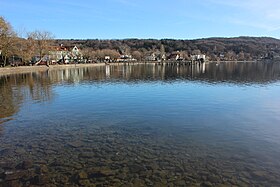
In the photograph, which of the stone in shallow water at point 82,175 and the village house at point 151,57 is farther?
the village house at point 151,57

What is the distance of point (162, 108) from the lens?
60.3 feet

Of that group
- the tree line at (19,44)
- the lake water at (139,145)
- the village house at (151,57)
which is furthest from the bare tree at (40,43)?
the village house at (151,57)

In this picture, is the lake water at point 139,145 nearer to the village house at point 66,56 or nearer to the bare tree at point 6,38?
the bare tree at point 6,38

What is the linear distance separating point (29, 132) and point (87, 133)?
310 cm

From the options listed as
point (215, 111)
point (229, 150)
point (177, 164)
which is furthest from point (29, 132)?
point (215, 111)

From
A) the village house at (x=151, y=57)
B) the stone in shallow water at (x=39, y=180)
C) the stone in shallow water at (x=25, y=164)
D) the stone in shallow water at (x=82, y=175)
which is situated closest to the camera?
the stone in shallow water at (x=39, y=180)

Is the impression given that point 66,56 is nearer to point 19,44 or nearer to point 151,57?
point 19,44

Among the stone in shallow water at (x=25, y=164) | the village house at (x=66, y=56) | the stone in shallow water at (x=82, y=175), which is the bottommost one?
the stone in shallow water at (x=82, y=175)

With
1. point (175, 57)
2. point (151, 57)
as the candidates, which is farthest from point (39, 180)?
point (175, 57)

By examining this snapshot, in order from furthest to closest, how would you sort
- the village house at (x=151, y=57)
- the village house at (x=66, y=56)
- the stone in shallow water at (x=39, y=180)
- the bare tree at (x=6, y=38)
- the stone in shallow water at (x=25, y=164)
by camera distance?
1. the village house at (x=151, y=57)
2. the village house at (x=66, y=56)
3. the bare tree at (x=6, y=38)
4. the stone in shallow water at (x=25, y=164)
5. the stone in shallow water at (x=39, y=180)

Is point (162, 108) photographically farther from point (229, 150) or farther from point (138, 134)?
point (229, 150)

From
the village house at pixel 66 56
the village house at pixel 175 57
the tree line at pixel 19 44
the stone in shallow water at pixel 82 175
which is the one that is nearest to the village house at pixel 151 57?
the village house at pixel 175 57

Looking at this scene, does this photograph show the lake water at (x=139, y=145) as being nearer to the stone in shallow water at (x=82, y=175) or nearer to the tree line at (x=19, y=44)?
the stone in shallow water at (x=82, y=175)

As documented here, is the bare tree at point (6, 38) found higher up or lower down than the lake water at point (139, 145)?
higher up
